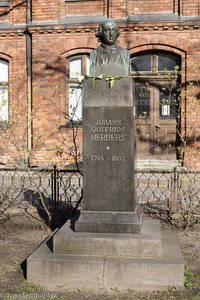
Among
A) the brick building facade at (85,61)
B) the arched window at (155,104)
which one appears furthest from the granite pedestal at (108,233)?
the arched window at (155,104)

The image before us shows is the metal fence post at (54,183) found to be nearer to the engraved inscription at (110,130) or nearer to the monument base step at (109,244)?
the engraved inscription at (110,130)

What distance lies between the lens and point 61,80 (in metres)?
14.5

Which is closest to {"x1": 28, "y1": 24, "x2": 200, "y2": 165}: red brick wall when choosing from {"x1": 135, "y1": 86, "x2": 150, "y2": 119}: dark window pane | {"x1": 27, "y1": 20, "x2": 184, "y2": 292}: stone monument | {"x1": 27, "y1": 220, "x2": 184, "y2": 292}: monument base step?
{"x1": 135, "y1": 86, "x2": 150, "y2": 119}: dark window pane

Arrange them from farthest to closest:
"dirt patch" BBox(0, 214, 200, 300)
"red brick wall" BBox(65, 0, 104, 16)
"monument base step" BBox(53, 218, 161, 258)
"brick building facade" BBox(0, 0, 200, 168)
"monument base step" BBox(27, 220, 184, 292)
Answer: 1. "red brick wall" BBox(65, 0, 104, 16)
2. "brick building facade" BBox(0, 0, 200, 168)
3. "monument base step" BBox(53, 218, 161, 258)
4. "monument base step" BBox(27, 220, 184, 292)
5. "dirt patch" BBox(0, 214, 200, 300)

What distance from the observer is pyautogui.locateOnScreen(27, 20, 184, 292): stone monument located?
15.6 feet

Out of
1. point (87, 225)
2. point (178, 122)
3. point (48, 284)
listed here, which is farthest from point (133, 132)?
point (178, 122)

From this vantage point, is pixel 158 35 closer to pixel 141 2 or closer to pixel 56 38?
pixel 141 2

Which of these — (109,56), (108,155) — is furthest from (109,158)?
(109,56)

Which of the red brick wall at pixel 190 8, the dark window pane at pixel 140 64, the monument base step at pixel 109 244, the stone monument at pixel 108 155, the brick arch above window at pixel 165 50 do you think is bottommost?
the monument base step at pixel 109 244

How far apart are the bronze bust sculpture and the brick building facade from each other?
26.1 feet

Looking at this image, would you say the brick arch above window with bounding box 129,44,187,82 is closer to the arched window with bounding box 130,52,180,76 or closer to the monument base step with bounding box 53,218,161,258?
the arched window with bounding box 130,52,180,76

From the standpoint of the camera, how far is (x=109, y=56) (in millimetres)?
5680

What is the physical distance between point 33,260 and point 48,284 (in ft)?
1.02

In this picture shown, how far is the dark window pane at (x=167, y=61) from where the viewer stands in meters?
14.3
